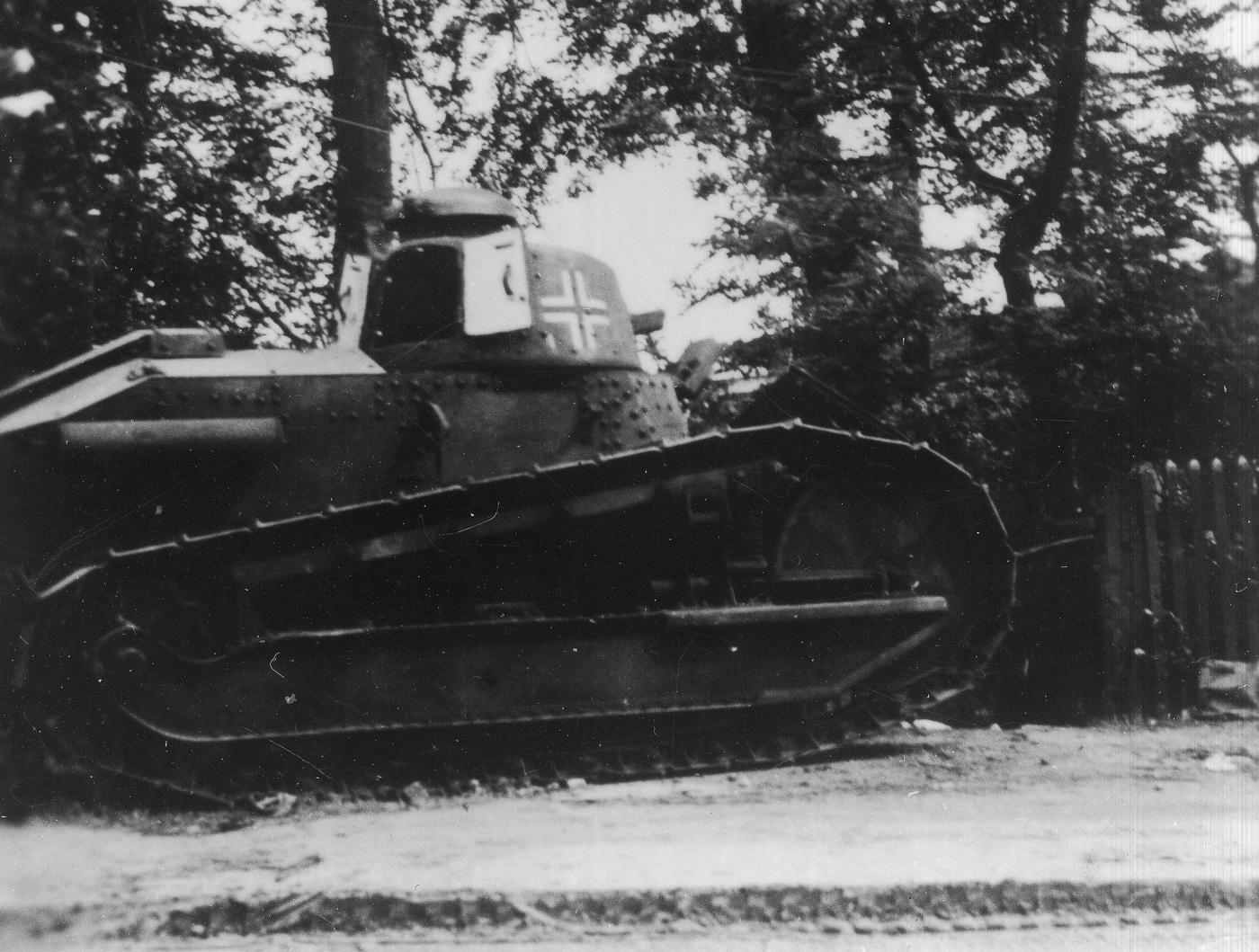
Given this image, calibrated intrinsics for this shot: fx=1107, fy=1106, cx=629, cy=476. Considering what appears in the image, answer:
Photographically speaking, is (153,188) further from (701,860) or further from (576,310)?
(701,860)

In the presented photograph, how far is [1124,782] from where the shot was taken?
527cm

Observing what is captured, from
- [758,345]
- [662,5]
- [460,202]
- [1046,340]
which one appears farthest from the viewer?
[662,5]

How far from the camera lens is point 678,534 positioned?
591 cm

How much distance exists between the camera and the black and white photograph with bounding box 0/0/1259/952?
13.0 ft

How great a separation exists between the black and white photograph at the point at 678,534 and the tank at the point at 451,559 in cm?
2

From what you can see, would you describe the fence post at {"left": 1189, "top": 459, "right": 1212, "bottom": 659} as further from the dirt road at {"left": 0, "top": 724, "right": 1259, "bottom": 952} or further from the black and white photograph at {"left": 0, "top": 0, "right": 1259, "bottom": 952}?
the dirt road at {"left": 0, "top": 724, "right": 1259, "bottom": 952}

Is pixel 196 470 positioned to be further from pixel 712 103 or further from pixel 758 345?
pixel 712 103

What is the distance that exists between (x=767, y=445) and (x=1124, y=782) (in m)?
2.36

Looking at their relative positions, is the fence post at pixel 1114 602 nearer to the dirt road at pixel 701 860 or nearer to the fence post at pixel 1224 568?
the fence post at pixel 1224 568

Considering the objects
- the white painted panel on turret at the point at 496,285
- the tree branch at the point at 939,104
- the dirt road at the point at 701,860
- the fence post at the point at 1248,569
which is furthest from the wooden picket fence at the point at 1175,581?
the white painted panel on turret at the point at 496,285

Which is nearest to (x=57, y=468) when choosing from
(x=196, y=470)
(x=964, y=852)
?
(x=196, y=470)

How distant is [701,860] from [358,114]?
8.77 meters

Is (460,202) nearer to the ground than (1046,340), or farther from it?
farther from it

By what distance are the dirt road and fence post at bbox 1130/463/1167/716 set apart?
45.8 inches
